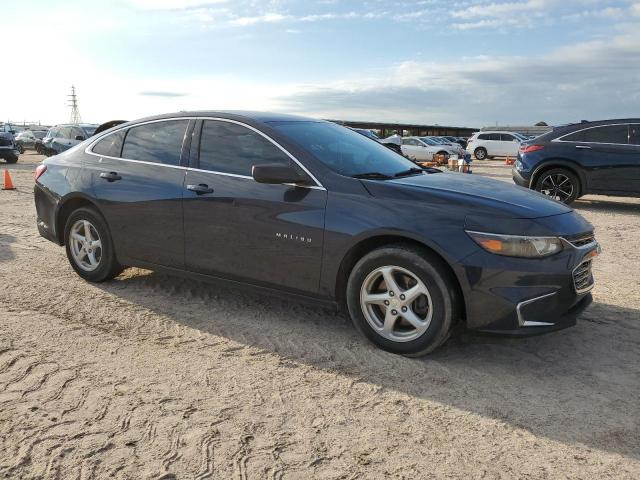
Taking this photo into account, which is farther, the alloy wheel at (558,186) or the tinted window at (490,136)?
the tinted window at (490,136)

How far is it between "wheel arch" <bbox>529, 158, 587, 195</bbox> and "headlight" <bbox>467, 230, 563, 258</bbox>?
8.14m

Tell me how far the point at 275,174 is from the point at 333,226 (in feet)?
1.77

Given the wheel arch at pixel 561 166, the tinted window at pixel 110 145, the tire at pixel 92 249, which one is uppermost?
the tinted window at pixel 110 145

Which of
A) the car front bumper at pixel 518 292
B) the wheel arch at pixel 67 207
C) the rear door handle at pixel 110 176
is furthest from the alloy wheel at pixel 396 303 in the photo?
the wheel arch at pixel 67 207

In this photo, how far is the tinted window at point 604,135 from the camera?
10.7 metres

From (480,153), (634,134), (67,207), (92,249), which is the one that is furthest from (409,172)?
(480,153)

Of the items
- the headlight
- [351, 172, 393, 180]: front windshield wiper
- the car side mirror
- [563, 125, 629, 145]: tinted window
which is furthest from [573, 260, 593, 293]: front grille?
[563, 125, 629, 145]: tinted window

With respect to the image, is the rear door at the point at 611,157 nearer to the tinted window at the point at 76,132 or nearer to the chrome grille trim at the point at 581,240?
the chrome grille trim at the point at 581,240

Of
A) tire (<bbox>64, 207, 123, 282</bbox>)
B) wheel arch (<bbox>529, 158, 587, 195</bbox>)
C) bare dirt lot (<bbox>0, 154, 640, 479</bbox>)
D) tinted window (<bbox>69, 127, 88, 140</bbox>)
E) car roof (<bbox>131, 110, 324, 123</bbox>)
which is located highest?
car roof (<bbox>131, 110, 324, 123</bbox>)

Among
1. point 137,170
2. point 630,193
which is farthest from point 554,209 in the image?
point 630,193

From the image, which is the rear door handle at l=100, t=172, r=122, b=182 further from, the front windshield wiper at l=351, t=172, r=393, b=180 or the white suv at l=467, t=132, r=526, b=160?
the white suv at l=467, t=132, r=526, b=160

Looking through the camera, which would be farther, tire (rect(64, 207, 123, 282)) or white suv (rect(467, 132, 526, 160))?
white suv (rect(467, 132, 526, 160))

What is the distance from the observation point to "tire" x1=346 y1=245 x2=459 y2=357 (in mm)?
3613

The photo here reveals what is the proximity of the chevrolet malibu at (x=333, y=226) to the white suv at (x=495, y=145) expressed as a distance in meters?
29.7
